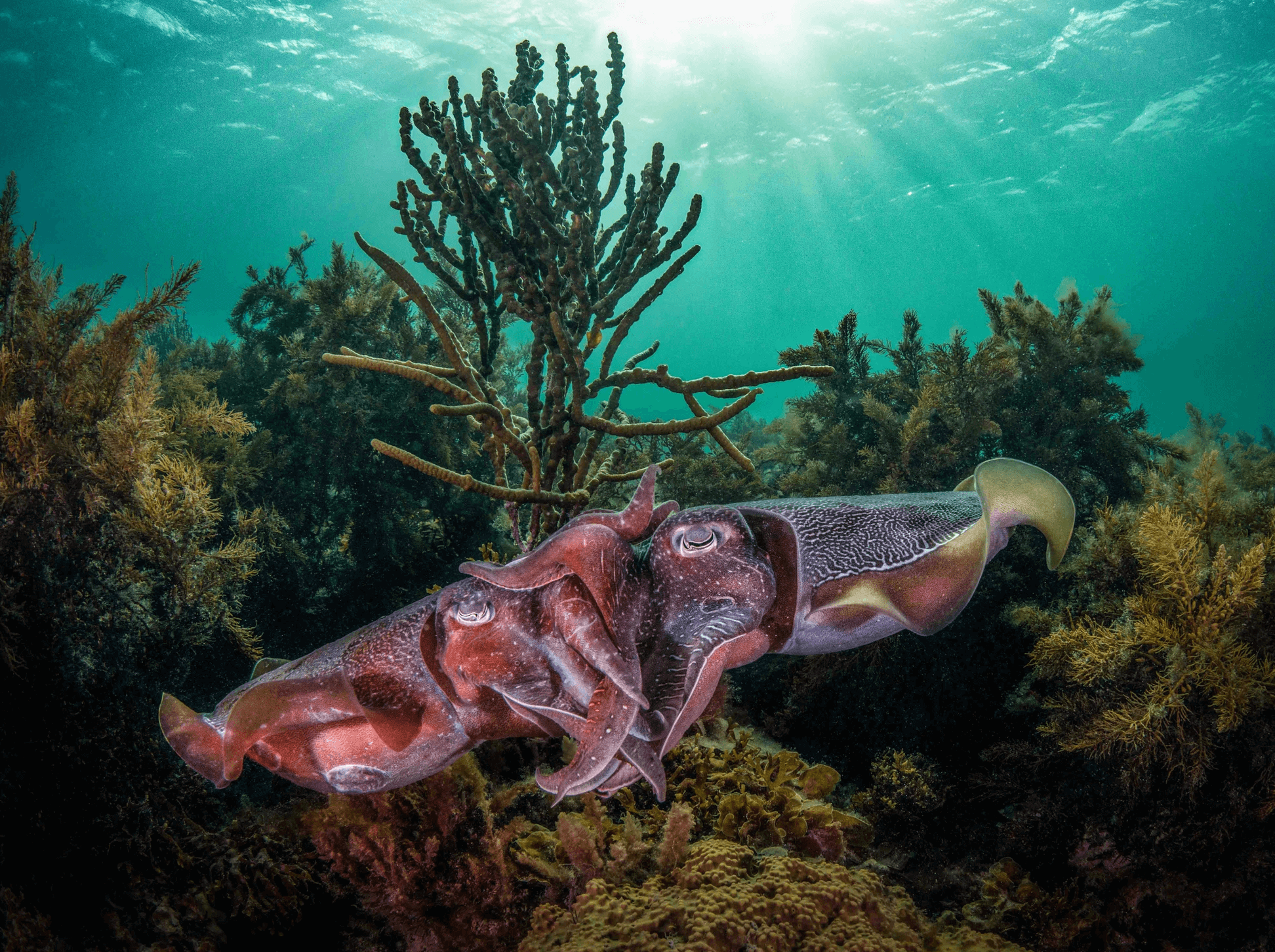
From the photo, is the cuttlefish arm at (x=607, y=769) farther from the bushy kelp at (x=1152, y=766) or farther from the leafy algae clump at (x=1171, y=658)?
the leafy algae clump at (x=1171, y=658)

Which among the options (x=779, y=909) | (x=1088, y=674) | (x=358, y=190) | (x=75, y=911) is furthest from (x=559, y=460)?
(x=358, y=190)

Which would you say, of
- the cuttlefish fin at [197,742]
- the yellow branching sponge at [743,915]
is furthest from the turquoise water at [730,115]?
the yellow branching sponge at [743,915]

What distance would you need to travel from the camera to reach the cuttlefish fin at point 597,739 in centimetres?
132

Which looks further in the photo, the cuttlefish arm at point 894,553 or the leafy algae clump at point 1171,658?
the leafy algae clump at point 1171,658

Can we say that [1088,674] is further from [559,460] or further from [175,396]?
[175,396]

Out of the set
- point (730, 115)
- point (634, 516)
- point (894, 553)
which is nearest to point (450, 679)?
point (634, 516)

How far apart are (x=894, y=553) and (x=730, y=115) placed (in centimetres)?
4554

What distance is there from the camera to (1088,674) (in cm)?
281

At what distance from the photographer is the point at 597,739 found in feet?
4.48

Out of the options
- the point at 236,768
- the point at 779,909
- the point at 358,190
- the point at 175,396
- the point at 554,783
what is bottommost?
the point at 779,909

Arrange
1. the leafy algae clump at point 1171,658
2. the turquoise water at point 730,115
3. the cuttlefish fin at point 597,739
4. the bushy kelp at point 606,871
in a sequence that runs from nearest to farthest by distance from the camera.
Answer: the cuttlefish fin at point 597,739
the bushy kelp at point 606,871
the leafy algae clump at point 1171,658
the turquoise water at point 730,115

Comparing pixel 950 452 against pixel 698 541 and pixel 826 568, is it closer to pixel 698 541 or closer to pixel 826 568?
pixel 826 568

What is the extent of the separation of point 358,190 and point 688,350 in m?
108

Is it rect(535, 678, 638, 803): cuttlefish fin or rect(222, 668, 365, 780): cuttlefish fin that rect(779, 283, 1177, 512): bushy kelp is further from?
rect(222, 668, 365, 780): cuttlefish fin
